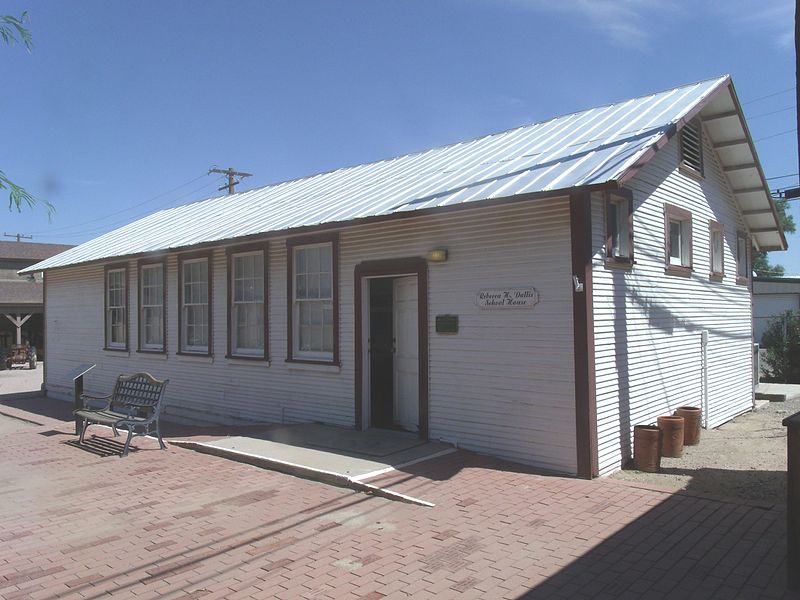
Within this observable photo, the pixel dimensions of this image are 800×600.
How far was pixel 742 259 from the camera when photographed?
45.3 feet

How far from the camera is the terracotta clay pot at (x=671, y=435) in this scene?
27.8 feet

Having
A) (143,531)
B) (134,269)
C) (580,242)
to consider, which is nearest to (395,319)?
(580,242)

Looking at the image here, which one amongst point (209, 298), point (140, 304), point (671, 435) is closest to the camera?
point (671, 435)

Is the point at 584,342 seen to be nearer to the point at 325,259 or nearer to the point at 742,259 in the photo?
→ the point at 325,259

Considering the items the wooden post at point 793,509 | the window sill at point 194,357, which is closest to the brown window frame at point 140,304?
the window sill at point 194,357

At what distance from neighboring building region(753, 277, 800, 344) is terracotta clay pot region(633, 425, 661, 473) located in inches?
1058

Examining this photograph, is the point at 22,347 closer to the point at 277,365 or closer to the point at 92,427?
the point at 92,427

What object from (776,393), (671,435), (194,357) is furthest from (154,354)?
(776,393)

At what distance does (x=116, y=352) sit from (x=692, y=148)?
42.9 ft

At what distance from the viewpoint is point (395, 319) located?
376 inches

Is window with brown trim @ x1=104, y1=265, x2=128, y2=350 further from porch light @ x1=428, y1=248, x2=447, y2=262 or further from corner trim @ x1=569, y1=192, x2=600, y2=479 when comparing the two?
corner trim @ x1=569, y1=192, x2=600, y2=479

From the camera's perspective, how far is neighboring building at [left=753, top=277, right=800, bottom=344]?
31.0m

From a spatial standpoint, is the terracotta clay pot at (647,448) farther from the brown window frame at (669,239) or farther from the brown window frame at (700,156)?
the brown window frame at (700,156)

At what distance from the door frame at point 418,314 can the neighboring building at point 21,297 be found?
988 inches
